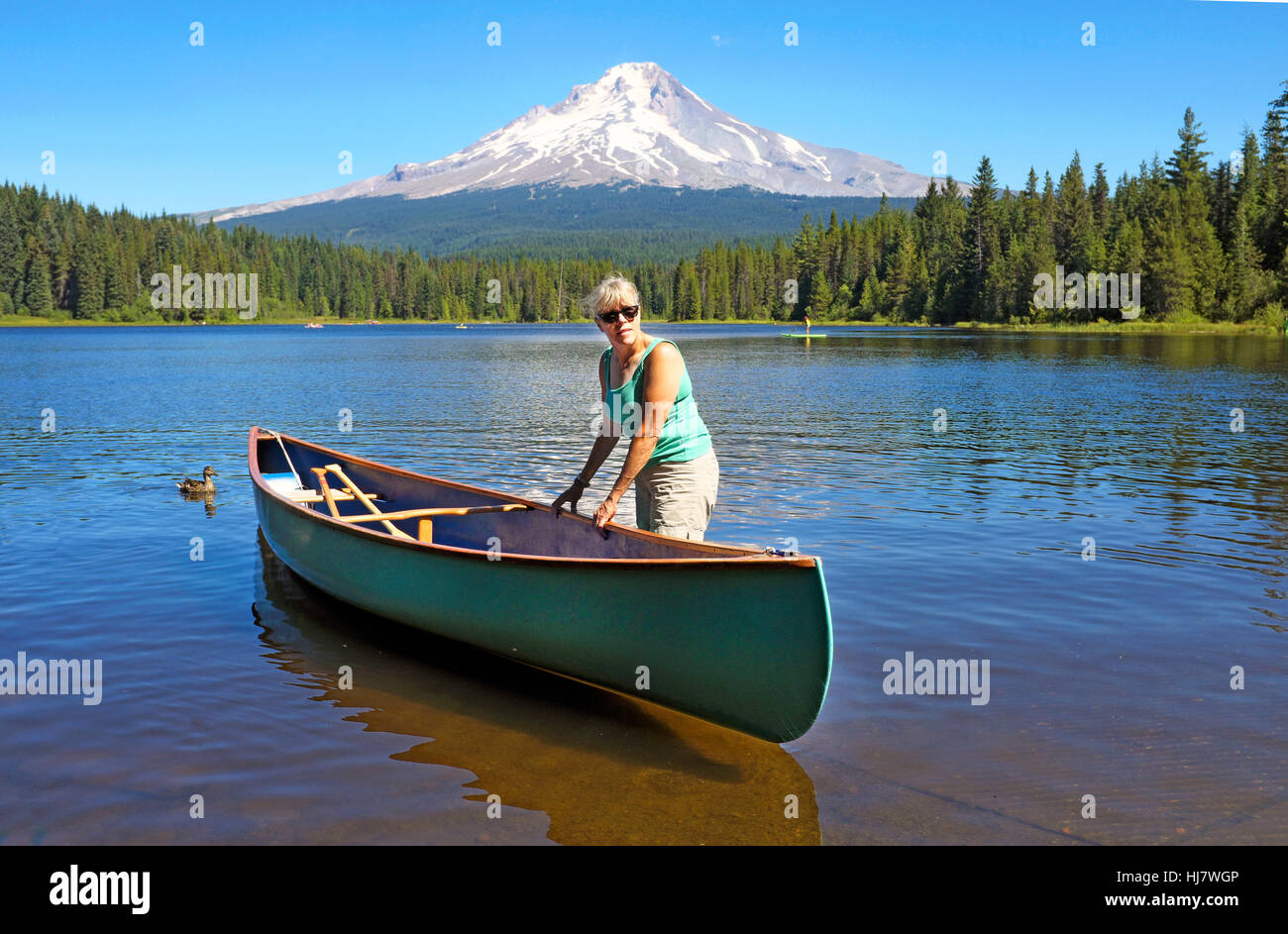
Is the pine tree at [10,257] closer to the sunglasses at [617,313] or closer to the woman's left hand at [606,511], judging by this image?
the woman's left hand at [606,511]

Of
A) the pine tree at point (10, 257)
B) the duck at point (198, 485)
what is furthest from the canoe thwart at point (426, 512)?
the pine tree at point (10, 257)

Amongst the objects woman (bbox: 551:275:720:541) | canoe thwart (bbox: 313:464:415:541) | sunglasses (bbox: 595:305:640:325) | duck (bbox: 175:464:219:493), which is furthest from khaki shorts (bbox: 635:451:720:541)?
duck (bbox: 175:464:219:493)

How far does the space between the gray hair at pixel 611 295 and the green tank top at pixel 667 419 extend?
1.07 feet

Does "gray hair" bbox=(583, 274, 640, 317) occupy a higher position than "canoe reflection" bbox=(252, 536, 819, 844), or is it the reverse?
"gray hair" bbox=(583, 274, 640, 317)

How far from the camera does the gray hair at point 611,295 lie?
263 inches

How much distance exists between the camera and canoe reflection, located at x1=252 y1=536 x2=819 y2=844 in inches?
233

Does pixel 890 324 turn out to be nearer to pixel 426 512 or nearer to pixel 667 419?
pixel 426 512

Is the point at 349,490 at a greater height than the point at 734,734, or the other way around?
the point at 349,490

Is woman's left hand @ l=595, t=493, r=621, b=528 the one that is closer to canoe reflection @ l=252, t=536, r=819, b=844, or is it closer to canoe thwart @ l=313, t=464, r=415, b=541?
canoe reflection @ l=252, t=536, r=819, b=844

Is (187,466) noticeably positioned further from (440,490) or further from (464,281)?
(464,281)

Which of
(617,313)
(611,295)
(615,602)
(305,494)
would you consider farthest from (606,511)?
(305,494)

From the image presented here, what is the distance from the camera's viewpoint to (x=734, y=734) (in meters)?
7.16

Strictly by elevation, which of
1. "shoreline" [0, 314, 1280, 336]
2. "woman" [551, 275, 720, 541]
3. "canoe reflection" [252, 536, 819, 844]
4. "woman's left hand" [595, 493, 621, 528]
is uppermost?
"shoreline" [0, 314, 1280, 336]

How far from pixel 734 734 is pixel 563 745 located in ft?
A: 3.96
